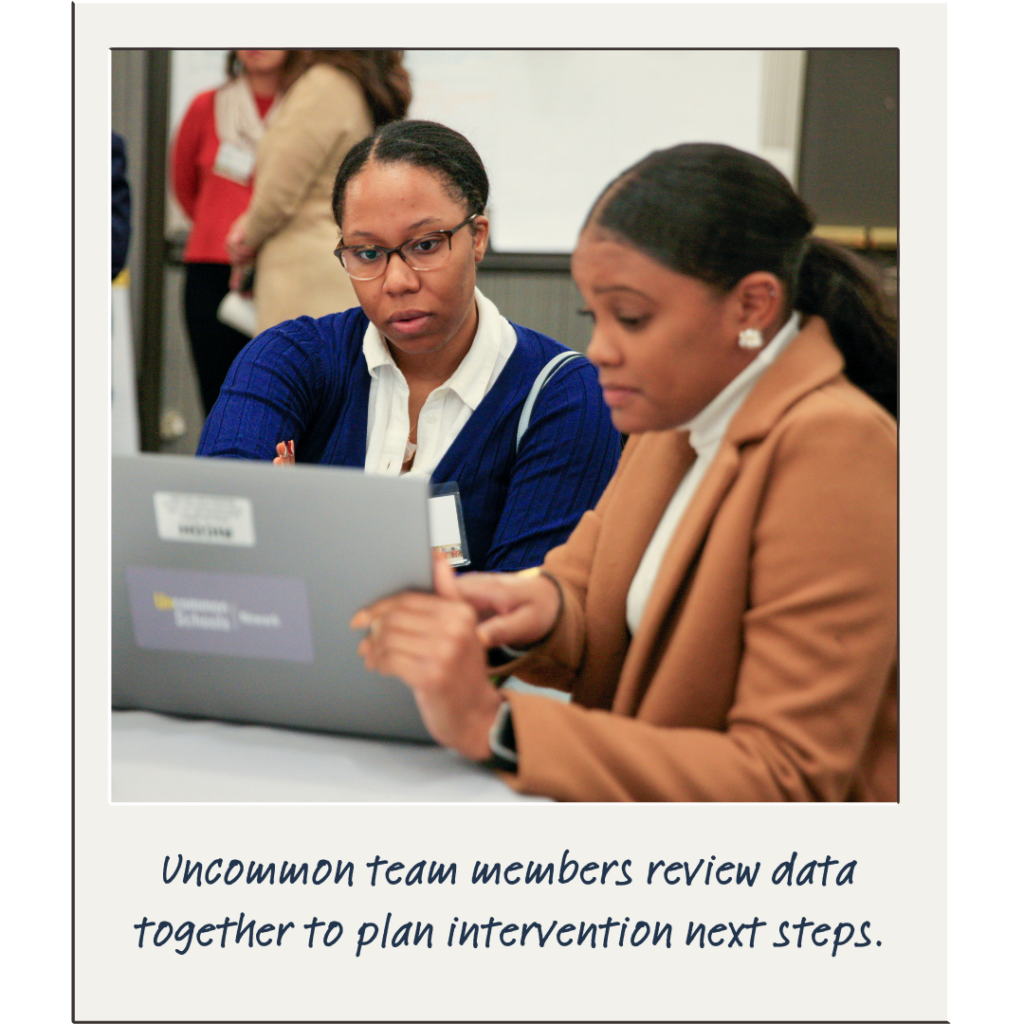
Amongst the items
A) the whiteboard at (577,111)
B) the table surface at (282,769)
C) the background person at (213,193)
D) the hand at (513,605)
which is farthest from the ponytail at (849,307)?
the background person at (213,193)

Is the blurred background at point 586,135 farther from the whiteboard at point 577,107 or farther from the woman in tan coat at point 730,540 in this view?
the woman in tan coat at point 730,540

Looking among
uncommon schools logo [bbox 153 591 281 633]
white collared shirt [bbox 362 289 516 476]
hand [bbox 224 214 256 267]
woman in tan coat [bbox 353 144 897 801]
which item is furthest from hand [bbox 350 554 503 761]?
hand [bbox 224 214 256 267]

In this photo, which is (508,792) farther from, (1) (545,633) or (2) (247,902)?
(2) (247,902)

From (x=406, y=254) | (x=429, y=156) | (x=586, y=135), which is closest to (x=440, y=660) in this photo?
(x=406, y=254)

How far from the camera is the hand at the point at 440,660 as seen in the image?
4.06 feet

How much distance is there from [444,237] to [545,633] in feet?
2.37

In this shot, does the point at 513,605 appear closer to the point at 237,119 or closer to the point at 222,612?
the point at 222,612

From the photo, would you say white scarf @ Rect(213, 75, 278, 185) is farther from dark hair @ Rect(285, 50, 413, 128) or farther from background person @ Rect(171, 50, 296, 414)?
dark hair @ Rect(285, 50, 413, 128)

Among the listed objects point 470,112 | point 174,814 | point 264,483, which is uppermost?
point 470,112

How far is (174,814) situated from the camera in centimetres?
144

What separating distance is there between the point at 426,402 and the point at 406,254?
0.83 feet

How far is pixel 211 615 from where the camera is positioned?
135 cm

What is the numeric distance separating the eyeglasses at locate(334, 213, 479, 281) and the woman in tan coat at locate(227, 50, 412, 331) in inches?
10.7
